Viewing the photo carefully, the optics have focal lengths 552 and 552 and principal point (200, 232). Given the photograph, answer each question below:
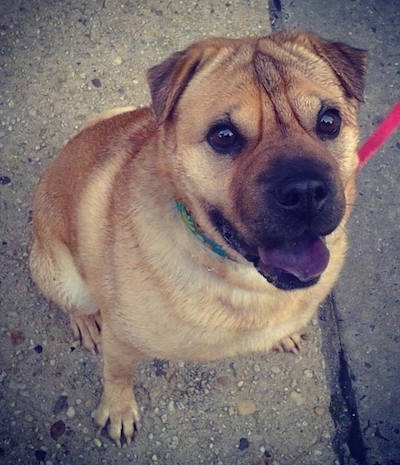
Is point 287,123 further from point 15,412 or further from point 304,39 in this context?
point 15,412

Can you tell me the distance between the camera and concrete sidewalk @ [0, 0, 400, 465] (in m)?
2.89

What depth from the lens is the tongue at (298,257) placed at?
201 cm

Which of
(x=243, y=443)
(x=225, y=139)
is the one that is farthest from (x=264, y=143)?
(x=243, y=443)

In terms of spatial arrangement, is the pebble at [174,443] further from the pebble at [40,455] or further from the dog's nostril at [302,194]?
the dog's nostril at [302,194]

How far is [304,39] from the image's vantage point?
7.18 feet

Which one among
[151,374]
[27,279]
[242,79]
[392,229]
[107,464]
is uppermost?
[242,79]

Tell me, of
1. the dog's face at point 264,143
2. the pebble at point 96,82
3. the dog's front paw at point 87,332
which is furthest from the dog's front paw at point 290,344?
→ the pebble at point 96,82

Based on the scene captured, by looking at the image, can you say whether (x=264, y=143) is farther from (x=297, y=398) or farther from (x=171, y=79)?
(x=297, y=398)

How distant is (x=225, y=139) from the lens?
1950 millimetres

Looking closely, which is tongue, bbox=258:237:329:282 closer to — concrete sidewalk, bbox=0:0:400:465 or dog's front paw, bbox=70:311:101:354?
concrete sidewalk, bbox=0:0:400:465

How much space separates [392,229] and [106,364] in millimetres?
1905

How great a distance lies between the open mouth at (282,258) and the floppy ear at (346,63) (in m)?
0.61

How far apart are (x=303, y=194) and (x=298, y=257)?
0.34 m

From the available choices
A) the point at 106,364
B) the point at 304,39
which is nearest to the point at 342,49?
the point at 304,39
